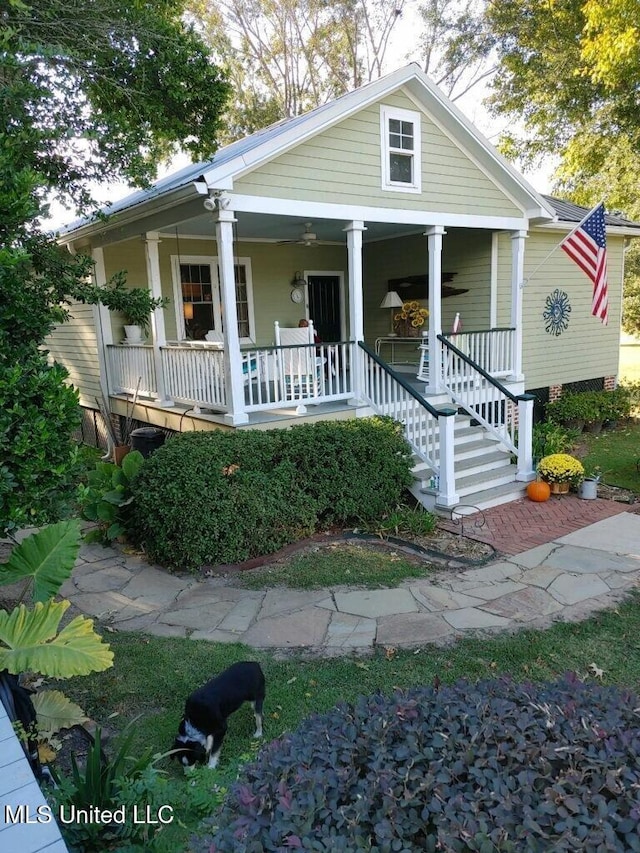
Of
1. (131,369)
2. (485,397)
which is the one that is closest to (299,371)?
(485,397)

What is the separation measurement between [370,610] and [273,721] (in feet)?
5.46

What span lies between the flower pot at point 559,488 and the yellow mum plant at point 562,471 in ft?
0.16

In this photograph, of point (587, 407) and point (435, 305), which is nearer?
point (435, 305)

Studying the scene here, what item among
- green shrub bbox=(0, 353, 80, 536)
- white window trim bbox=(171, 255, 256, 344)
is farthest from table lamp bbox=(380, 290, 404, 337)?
green shrub bbox=(0, 353, 80, 536)

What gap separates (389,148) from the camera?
8.61m

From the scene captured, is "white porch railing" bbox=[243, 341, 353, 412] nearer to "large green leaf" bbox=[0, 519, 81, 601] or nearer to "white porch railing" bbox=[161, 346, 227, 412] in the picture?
"white porch railing" bbox=[161, 346, 227, 412]

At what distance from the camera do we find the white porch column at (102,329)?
32.6ft

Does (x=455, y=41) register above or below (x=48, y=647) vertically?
above

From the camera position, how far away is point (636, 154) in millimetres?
15938

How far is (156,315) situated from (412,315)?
519 cm

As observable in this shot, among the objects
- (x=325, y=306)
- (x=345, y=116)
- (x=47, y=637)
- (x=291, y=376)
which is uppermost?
(x=345, y=116)

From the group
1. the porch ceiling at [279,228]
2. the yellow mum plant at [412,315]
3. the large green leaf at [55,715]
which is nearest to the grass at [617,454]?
the yellow mum plant at [412,315]

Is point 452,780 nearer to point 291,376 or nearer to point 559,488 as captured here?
point 291,376

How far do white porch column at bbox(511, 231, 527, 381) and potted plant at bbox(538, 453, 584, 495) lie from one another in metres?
2.53
